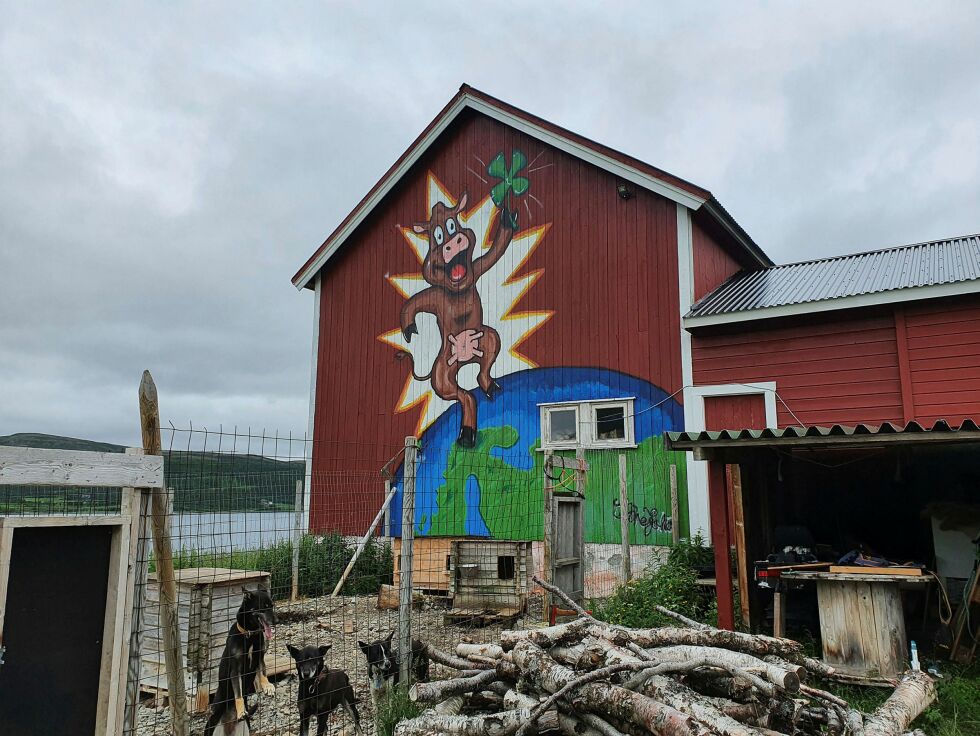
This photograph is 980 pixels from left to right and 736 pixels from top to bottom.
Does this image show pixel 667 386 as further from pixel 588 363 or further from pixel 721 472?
pixel 721 472

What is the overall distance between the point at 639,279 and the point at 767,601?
6.01 meters

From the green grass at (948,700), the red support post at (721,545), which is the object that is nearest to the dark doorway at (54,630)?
the green grass at (948,700)

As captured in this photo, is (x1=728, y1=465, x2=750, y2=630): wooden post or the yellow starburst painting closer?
(x1=728, y1=465, x2=750, y2=630): wooden post

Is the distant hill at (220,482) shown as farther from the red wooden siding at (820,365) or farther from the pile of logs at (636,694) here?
the red wooden siding at (820,365)

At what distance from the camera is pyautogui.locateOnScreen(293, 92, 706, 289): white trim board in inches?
494

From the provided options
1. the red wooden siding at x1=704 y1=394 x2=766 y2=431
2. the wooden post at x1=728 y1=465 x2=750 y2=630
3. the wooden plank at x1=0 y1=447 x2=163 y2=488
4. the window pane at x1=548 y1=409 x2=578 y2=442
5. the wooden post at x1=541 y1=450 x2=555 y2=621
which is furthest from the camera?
the window pane at x1=548 y1=409 x2=578 y2=442

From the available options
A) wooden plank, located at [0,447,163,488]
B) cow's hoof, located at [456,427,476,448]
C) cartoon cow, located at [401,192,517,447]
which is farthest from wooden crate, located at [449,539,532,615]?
wooden plank, located at [0,447,163,488]

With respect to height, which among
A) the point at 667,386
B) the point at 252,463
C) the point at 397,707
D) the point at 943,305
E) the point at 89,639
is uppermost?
the point at 943,305

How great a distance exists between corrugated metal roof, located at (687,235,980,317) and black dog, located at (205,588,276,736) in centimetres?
868

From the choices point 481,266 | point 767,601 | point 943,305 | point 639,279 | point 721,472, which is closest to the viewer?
point 721,472

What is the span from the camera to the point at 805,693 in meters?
5.37

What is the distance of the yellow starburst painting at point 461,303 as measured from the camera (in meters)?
14.1

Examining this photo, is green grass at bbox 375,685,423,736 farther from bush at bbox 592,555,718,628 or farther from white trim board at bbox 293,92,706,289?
white trim board at bbox 293,92,706,289

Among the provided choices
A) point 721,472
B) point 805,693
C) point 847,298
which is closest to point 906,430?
point 721,472
